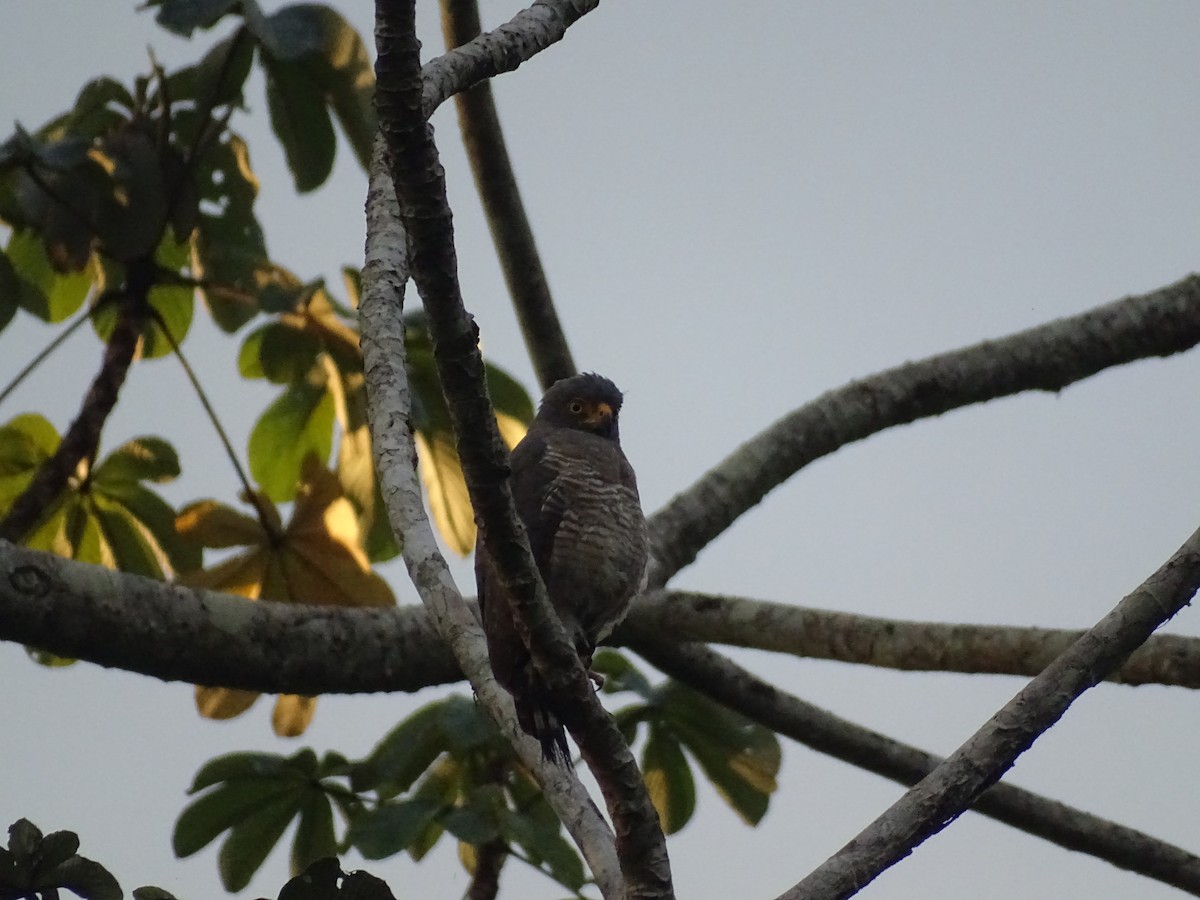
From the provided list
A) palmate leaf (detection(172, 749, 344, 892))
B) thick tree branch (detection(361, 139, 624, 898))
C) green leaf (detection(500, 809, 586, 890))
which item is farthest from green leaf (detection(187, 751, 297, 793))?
thick tree branch (detection(361, 139, 624, 898))

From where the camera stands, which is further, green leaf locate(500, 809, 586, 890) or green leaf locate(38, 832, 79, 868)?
green leaf locate(500, 809, 586, 890)

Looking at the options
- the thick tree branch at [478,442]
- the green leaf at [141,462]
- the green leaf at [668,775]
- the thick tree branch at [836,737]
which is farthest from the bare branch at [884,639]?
the green leaf at [141,462]

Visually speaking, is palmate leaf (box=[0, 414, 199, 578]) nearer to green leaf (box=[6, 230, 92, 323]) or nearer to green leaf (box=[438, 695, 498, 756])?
green leaf (box=[6, 230, 92, 323])

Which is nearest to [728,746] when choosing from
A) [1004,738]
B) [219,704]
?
[219,704]

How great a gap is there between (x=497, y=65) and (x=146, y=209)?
2339 mm

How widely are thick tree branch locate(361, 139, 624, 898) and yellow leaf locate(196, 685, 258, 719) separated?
1.91m

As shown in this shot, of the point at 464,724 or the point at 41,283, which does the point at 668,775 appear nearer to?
the point at 464,724

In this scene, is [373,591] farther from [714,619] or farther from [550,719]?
[550,719]

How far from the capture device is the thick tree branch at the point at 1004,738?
250 centimetres

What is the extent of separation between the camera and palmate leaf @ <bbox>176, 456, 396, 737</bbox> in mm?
4754

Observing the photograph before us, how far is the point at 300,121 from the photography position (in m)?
5.07

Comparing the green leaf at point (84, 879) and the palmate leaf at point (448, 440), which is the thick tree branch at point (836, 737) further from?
the green leaf at point (84, 879)

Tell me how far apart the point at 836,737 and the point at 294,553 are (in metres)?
2.04

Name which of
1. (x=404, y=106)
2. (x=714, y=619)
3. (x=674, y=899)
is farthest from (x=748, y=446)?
(x=404, y=106)
